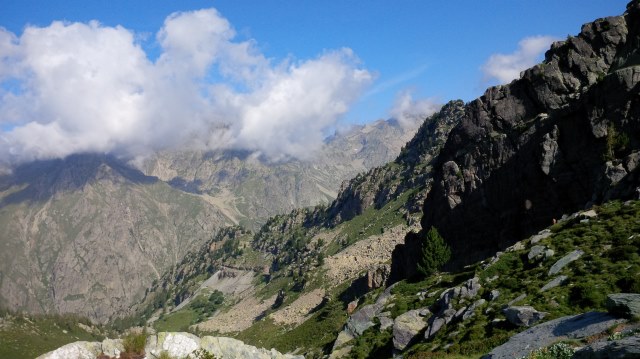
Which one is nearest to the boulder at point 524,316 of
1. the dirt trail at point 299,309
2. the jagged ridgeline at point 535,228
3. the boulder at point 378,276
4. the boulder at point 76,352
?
the jagged ridgeline at point 535,228

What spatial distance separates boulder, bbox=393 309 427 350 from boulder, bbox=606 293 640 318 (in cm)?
3038

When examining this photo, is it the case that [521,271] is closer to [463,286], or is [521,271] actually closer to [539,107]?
[463,286]

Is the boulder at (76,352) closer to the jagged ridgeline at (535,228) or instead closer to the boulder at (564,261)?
the jagged ridgeline at (535,228)

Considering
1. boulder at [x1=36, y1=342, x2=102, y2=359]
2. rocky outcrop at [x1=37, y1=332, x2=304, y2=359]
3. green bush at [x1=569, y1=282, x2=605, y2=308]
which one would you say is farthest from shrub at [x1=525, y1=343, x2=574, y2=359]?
boulder at [x1=36, y1=342, x2=102, y2=359]

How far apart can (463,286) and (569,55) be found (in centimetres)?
6429

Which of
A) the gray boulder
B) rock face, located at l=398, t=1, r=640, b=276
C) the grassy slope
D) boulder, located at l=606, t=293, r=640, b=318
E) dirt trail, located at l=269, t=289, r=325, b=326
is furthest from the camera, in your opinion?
dirt trail, located at l=269, t=289, r=325, b=326

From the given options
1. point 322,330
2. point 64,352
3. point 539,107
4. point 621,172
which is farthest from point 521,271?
point 322,330

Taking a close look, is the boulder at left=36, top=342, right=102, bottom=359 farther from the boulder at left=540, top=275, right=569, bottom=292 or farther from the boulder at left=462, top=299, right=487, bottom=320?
the boulder at left=540, top=275, right=569, bottom=292

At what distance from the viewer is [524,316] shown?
36.1 metres

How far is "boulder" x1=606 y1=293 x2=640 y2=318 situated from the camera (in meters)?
23.5

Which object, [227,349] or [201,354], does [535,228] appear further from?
[201,354]

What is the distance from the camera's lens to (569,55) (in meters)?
93.0

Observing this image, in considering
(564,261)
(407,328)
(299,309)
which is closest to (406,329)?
(407,328)

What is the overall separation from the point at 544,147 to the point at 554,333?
194 feet
